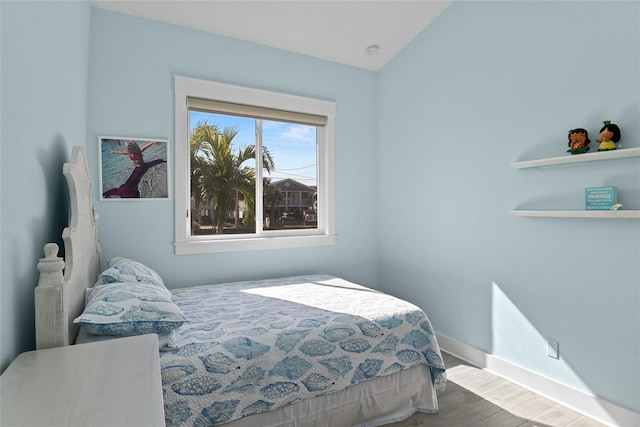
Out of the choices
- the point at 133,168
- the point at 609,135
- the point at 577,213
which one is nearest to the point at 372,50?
the point at 609,135

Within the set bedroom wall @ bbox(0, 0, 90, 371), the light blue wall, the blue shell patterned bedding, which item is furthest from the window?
bedroom wall @ bbox(0, 0, 90, 371)

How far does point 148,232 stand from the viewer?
2.73 m

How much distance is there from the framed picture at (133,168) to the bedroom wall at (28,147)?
0.92m

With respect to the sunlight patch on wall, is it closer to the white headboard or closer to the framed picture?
the white headboard

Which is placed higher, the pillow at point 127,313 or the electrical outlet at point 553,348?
the pillow at point 127,313

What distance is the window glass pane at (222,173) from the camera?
3016mm

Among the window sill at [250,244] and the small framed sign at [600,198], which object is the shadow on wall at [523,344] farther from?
the window sill at [250,244]

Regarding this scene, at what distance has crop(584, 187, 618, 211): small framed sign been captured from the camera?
6.05ft

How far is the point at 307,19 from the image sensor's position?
2.93 meters

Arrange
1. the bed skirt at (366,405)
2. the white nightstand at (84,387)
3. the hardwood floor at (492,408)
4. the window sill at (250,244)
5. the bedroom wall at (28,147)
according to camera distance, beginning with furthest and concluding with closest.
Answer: the window sill at (250,244), the hardwood floor at (492,408), the bed skirt at (366,405), the bedroom wall at (28,147), the white nightstand at (84,387)

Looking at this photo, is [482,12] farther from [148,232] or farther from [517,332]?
[148,232]

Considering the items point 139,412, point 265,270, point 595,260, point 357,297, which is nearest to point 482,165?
point 595,260

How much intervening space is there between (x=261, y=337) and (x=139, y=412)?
41.0 inches

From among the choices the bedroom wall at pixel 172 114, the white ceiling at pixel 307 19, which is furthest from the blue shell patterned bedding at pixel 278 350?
the white ceiling at pixel 307 19
